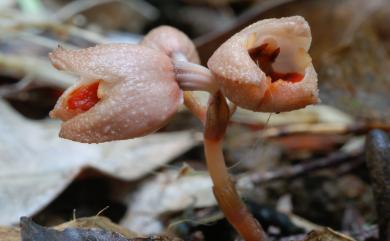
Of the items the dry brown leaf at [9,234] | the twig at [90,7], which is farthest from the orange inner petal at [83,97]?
the twig at [90,7]

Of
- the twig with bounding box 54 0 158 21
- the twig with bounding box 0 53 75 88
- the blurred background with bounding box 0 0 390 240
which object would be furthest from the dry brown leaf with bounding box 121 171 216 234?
the twig with bounding box 54 0 158 21

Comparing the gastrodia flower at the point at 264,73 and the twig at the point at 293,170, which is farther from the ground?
the gastrodia flower at the point at 264,73

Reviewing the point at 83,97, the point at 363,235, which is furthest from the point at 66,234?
the point at 363,235

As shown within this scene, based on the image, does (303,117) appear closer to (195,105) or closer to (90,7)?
(195,105)

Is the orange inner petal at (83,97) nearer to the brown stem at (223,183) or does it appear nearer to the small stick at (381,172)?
the brown stem at (223,183)

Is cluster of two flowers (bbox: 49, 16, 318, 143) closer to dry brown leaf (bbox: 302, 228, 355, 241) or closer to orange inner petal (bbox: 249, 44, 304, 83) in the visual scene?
orange inner petal (bbox: 249, 44, 304, 83)

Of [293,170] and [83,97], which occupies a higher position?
[83,97]

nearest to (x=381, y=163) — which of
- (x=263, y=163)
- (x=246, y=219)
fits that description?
Result: (x=246, y=219)
